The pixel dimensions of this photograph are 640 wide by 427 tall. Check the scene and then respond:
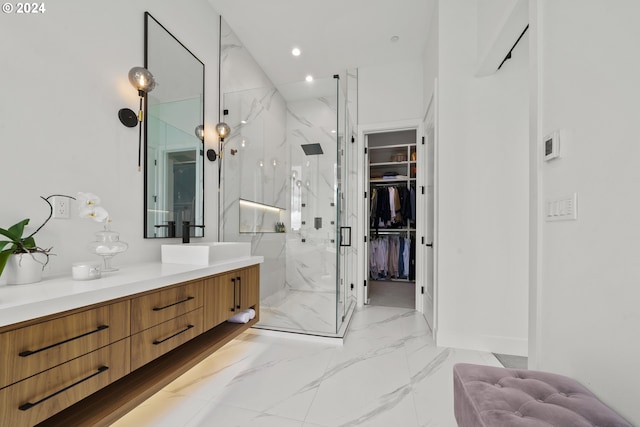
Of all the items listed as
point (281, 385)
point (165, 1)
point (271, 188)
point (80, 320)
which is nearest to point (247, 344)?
point (281, 385)

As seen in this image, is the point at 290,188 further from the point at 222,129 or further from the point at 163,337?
the point at 163,337

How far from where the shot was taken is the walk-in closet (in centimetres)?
451

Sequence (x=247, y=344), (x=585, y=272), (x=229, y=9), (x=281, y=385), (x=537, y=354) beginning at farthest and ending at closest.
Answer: (x=229, y=9) < (x=247, y=344) < (x=281, y=385) < (x=537, y=354) < (x=585, y=272)

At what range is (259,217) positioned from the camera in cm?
307

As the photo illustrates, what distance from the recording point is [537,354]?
121 cm

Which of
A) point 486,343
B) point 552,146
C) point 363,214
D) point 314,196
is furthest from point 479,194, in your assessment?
point 314,196

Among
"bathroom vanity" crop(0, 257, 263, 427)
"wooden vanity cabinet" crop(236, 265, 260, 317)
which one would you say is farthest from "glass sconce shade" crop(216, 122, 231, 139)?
"bathroom vanity" crop(0, 257, 263, 427)

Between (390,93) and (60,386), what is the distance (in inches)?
145

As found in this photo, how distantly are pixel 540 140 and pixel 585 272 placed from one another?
2.12 ft

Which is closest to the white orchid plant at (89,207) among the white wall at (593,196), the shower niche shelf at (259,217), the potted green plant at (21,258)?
the potted green plant at (21,258)

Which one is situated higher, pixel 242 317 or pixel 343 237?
pixel 343 237

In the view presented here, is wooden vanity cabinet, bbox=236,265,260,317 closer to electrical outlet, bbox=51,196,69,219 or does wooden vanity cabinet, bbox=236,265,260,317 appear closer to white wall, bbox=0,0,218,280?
white wall, bbox=0,0,218,280

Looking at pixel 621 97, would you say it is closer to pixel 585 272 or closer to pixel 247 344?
pixel 585 272

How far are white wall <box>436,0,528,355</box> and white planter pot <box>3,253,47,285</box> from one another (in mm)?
2594
